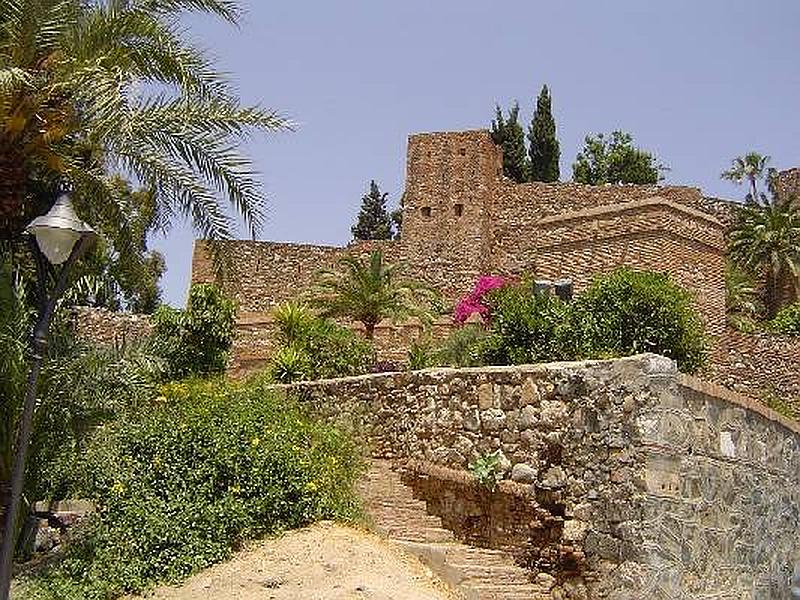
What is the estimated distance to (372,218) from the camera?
44.9 meters

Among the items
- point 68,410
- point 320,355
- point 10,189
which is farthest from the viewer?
point 320,355

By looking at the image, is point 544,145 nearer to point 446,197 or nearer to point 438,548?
point 446,197

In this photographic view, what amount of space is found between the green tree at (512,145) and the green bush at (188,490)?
92.5ft

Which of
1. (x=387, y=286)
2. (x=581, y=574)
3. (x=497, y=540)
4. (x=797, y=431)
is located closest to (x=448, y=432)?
(x=497, y=540)

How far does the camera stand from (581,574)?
388 inches

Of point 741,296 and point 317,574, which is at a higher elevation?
point 741,296

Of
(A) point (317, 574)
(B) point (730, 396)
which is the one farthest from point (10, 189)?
(B) point (730, 396)

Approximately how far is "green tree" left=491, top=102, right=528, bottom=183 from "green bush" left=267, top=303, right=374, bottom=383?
18.8 m

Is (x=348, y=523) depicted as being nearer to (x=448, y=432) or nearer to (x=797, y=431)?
(x=448, y=432)

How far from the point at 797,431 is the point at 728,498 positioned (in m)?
2.41

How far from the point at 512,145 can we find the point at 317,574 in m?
31.2

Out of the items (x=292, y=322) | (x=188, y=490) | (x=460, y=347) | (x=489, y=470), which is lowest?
(x=188, y=490)

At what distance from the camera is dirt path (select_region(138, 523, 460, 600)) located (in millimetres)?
8617

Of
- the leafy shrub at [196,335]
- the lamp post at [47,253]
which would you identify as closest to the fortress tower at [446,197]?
the leafy shrub at [196,335]
